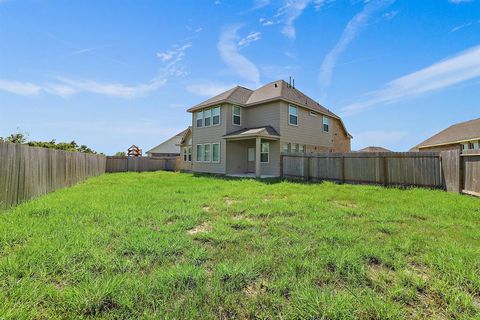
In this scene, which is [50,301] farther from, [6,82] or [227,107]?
[6,82]

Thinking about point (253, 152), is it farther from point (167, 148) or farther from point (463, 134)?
point (167, 148)

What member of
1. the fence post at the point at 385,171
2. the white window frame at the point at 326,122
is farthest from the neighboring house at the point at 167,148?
the fence post at the point at 385,171

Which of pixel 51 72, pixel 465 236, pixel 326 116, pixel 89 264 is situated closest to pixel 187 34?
pixel 51 72

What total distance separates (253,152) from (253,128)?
2.04 metres

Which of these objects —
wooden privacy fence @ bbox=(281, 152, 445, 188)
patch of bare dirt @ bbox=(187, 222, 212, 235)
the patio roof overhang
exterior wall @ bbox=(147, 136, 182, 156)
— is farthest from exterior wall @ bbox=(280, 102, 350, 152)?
exterior wall @ bbox=(147, 136, 182, 156)

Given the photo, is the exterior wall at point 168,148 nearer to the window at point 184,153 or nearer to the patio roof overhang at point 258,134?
the window at point 184,153

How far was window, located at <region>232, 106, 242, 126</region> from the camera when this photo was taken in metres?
17.2

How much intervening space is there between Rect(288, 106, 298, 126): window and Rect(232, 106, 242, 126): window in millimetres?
3744

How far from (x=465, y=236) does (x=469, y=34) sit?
10334 mm

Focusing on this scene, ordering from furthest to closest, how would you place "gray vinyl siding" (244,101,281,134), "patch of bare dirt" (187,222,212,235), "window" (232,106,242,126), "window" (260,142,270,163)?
"window" (232,106,242,126), "window" (260,142,270,163), "gray vinyl siding" (244,101,281,134), "patch of bare dirt" (187,222,212,235)

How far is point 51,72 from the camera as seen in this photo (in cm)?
1032

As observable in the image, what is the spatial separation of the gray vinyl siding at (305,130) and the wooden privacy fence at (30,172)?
12.1 m

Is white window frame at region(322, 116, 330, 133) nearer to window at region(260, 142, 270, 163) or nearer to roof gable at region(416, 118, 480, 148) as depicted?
window at region(260, 142, 270, 163)

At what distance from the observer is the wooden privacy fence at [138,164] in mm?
22781
